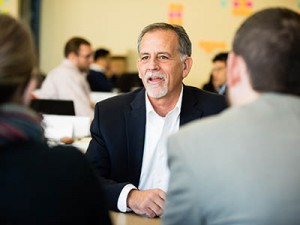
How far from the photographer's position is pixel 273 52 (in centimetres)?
110

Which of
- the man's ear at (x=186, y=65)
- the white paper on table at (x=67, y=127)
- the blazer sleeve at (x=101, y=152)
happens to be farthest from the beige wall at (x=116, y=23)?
the blazer sleeve at (x=101, y=152)

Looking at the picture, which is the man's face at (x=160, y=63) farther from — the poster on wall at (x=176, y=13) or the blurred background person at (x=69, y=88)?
the poster on wall at (x=176, y=13)

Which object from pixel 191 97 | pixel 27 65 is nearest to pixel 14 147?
pixel 27 65

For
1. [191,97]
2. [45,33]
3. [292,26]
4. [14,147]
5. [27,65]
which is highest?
[292,26]

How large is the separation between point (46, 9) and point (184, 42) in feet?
21.4

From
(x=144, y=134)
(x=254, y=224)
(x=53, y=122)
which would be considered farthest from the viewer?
(x=53, y=122)

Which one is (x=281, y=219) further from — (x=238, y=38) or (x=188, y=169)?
(x=238, y=38)

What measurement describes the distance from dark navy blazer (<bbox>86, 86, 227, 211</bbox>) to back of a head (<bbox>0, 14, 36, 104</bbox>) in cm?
100

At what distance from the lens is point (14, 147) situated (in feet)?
3.41

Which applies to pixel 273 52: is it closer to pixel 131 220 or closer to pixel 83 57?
pixel 131 220

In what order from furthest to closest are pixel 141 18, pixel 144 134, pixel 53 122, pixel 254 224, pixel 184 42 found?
pixel 141 18, pixel 53 122, pixel 184 42, pixel 144 134, pixel 254 224

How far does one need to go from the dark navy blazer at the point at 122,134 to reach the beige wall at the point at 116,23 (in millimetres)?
5954

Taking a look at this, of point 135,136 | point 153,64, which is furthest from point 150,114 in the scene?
point 153,64

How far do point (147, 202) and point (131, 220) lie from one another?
86mm
